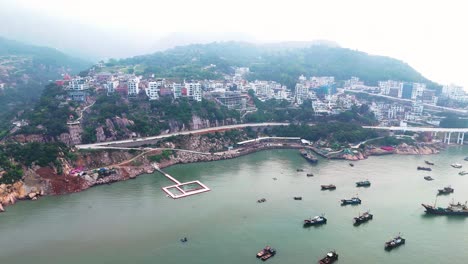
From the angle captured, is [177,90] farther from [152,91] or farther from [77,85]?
[77,85]

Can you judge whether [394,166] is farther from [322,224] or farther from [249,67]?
[249,67]

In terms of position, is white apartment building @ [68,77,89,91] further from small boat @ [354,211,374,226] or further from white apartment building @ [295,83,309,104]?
small boat @ [354,211,374,226]

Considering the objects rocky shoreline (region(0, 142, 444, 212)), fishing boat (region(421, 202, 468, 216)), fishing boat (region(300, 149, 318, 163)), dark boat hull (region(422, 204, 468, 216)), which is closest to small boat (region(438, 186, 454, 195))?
fishing boat (region(421, 202, 468, 216))

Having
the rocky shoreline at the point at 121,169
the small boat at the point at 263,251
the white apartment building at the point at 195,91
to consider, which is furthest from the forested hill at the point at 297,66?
the small boat at the point at 263,251

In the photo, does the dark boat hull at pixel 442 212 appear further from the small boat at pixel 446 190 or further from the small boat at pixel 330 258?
the small boat at pixel 330 258

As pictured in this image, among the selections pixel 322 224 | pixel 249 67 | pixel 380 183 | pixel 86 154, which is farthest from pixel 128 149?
pixel 249 67

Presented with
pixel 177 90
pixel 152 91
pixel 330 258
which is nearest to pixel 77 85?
pixel 152 91
